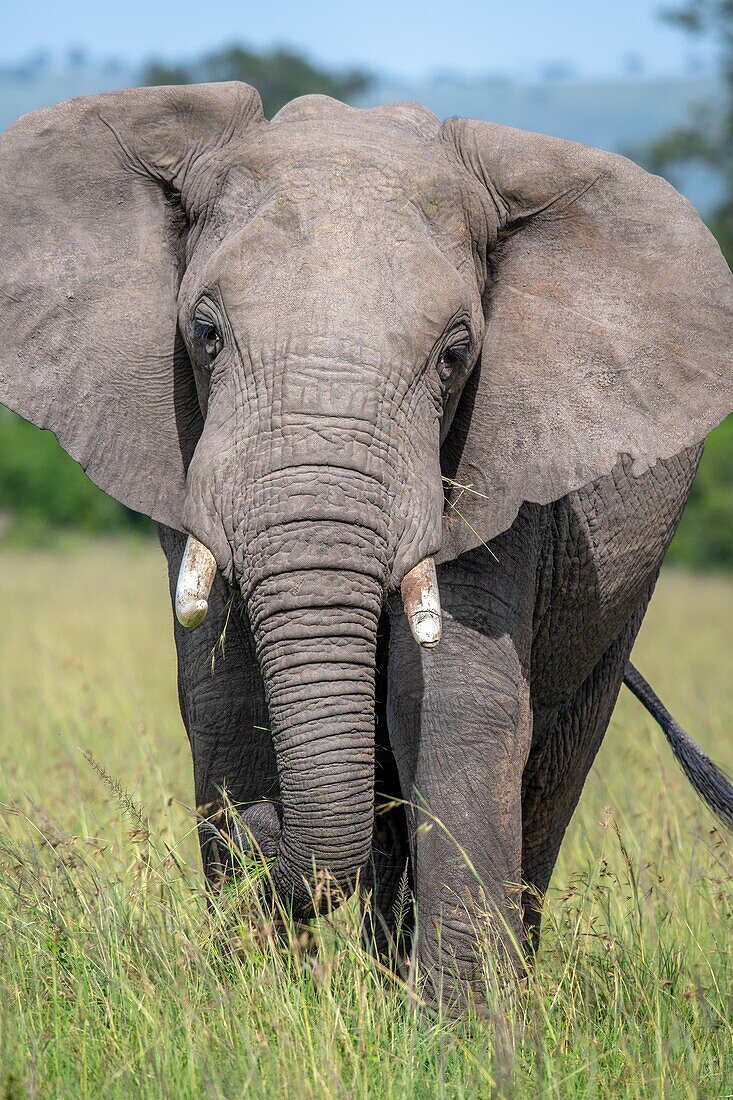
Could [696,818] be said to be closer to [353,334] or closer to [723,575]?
[353,334]

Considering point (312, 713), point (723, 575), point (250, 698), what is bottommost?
point (723, 575)

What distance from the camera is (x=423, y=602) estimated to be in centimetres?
316

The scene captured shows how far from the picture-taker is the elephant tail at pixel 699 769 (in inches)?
188

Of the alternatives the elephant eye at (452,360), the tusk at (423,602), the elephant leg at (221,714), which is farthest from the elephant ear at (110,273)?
the tusk at (423,602)

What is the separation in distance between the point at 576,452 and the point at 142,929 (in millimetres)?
1470

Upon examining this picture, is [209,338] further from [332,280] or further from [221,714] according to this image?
[221,714]

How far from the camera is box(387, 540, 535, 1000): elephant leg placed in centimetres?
367

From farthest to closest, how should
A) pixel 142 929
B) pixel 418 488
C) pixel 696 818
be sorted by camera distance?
pixel 696 818, pixel 142 929, pixel 418 488

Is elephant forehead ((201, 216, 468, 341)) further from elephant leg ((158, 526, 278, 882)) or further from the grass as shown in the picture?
the grass

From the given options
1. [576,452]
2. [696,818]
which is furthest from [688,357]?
[696,818]

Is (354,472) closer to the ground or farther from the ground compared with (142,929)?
farther from the ground

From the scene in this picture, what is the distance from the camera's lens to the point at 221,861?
404 centimetres

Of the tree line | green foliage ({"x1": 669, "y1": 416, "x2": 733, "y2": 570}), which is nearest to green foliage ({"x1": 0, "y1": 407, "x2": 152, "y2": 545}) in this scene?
the tree line

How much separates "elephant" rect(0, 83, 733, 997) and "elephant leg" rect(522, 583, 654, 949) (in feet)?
3.01
